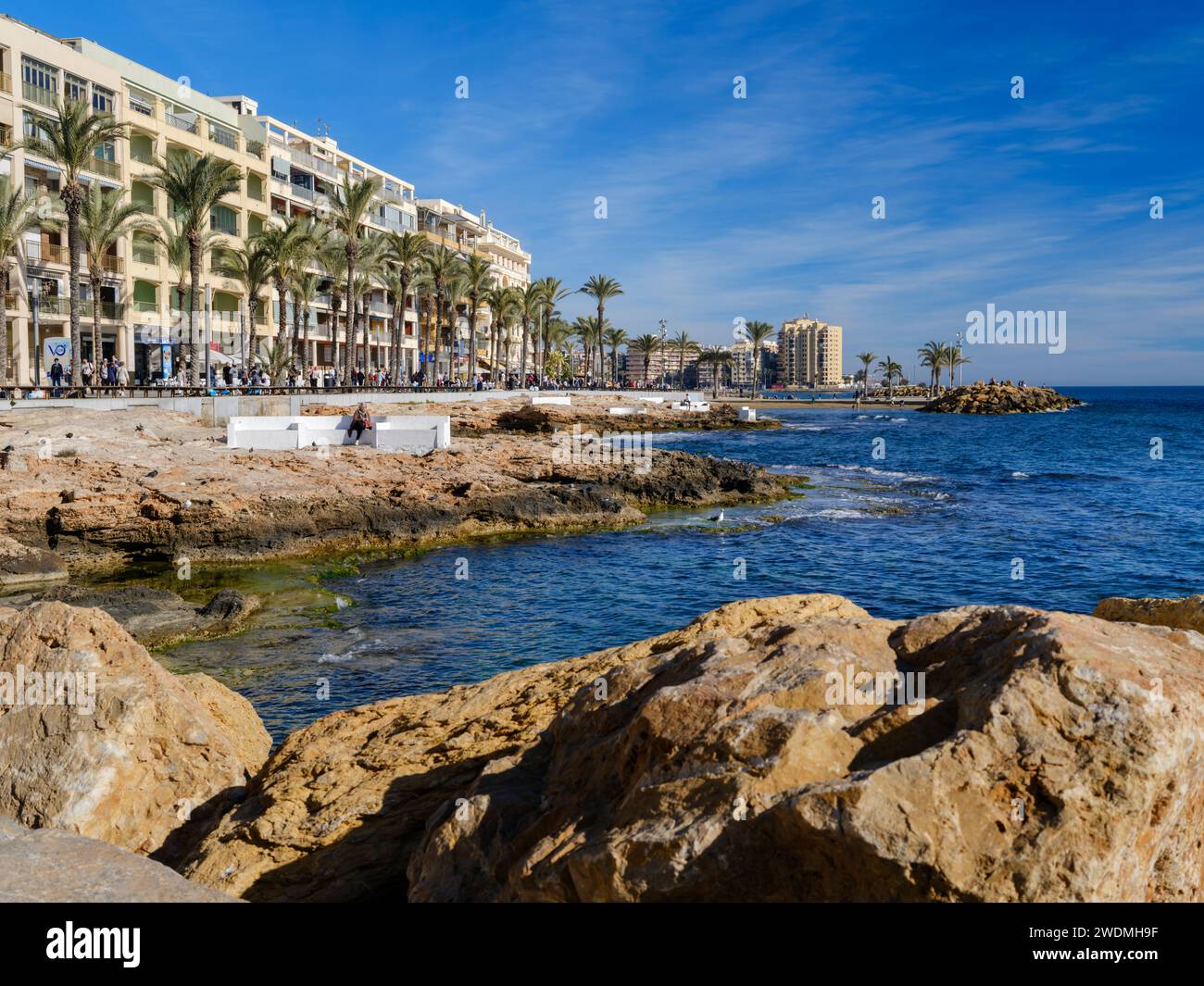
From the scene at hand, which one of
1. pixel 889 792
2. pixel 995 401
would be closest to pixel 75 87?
pixel 889 792

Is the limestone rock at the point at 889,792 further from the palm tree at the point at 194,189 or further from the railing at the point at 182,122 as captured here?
the railing at the point at 182,122

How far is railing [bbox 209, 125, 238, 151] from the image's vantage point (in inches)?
2416

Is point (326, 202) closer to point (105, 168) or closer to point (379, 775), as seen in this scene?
point (105, 168)

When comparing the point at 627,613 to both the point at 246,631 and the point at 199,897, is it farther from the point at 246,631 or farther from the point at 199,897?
the point at 199,897

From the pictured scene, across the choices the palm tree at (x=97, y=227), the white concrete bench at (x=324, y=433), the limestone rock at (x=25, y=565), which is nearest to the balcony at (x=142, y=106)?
the palm tree at (x=97, y=227)

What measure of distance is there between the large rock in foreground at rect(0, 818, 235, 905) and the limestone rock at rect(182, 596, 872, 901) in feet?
3.21

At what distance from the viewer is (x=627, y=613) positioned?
59.9ft

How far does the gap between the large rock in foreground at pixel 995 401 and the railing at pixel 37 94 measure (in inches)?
4326

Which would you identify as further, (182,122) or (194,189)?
(182,122)

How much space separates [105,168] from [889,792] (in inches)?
2307

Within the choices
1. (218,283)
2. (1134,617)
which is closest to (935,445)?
(218,283)

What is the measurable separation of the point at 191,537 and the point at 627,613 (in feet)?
33.8

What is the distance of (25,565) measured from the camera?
18.8 meters

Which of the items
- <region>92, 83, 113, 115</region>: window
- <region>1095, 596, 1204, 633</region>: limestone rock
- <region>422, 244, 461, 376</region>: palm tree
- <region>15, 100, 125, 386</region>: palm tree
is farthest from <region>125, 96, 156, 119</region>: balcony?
<region>1095, 596, 1204, 633</region>: limestone rock
